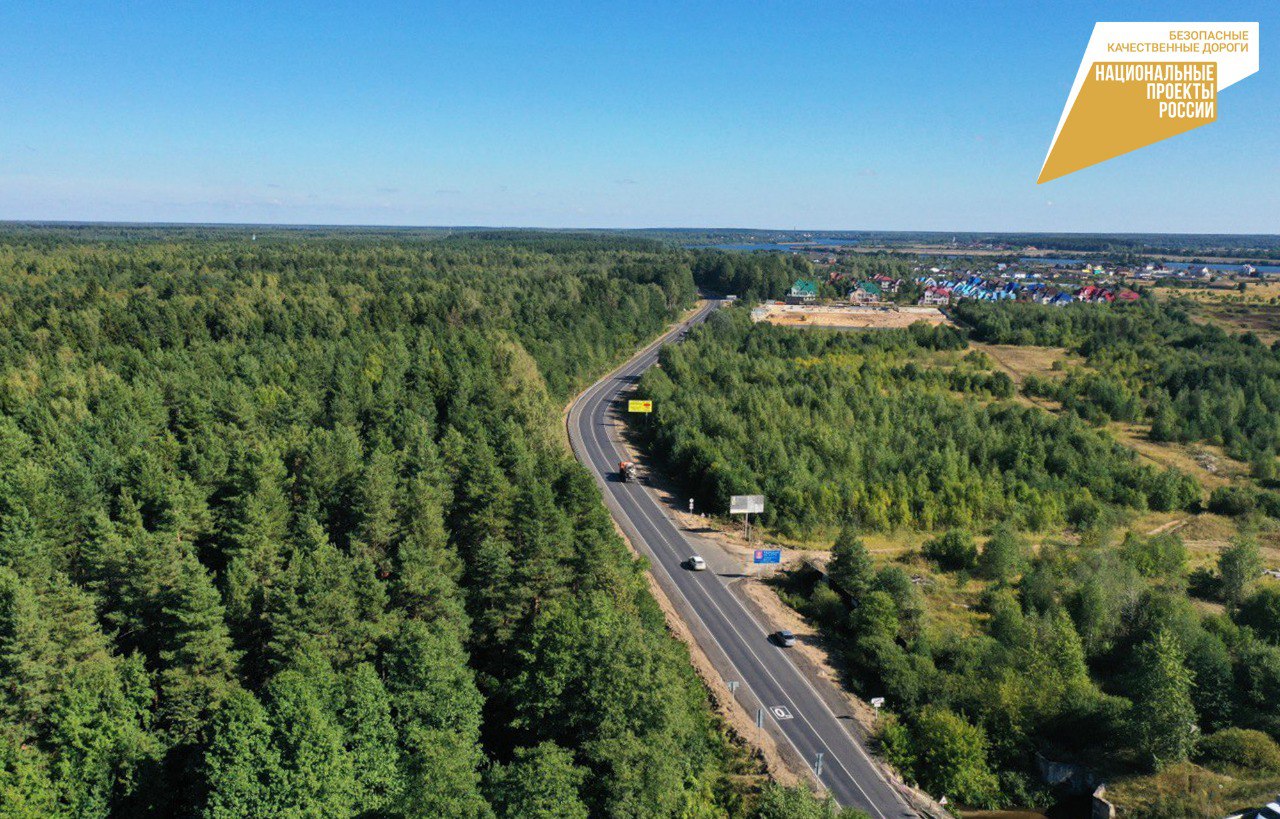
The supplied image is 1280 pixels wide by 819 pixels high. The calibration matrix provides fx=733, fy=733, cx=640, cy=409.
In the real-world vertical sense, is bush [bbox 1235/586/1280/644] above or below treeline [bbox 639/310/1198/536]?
below

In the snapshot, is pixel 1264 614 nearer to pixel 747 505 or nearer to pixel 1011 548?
pixel 1011 548

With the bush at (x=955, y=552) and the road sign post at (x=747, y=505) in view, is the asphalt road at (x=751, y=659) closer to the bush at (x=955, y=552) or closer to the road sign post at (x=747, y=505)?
the road sign post at (x=747, y=505)

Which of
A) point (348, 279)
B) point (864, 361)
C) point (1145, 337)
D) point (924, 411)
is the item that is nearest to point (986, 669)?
point (924, 411)

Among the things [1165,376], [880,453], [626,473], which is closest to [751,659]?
[626,473]

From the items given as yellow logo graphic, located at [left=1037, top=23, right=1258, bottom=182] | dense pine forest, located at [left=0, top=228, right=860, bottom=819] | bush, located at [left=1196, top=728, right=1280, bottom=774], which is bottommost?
bush, located at [left=1196, top=728, right=1280, bottom=774]

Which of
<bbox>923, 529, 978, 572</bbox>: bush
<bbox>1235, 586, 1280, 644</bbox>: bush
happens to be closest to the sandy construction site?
<bbox>923, 529, 978, 572</bbox>: bush

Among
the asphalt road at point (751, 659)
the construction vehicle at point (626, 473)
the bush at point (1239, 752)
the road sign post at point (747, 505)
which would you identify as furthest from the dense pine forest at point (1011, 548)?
the construction vehicle at point (626, 473)

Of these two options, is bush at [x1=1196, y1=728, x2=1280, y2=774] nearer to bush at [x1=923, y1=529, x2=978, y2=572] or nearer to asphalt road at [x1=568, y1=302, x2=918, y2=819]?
asphalt road at [x1=568, y1=302, x2=918, y2=819]
